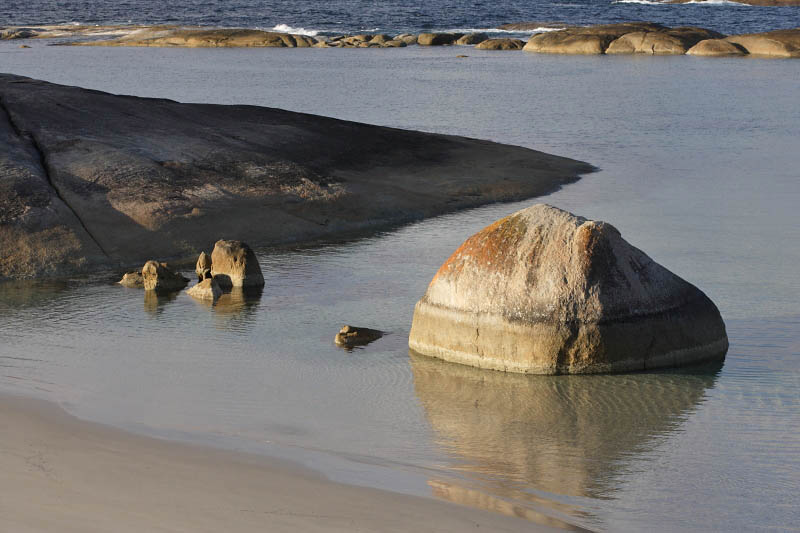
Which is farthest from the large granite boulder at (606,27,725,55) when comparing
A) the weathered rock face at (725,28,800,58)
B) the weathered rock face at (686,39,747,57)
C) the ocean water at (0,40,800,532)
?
the ocean water at (0,40,800,532)

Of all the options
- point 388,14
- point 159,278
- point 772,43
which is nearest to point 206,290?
point 159,278

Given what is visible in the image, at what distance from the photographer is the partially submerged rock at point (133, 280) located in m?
15.7

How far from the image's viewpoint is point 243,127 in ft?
73.3

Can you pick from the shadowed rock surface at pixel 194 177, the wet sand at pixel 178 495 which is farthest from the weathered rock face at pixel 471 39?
the wet sand at pixel 178 495

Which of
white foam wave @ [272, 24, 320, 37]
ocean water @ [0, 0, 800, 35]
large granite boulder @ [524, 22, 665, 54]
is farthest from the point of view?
ocean water @ [0, 0, 800, 35]

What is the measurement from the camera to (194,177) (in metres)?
19.1

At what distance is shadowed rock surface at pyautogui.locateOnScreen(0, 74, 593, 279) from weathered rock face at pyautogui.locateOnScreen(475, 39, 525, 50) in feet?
136

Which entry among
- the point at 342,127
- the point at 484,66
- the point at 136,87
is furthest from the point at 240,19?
the point at 342,127

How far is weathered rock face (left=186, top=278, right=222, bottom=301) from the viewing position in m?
15.1

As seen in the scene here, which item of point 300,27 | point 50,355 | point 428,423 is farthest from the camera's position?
point 300,27

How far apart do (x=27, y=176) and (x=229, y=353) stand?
22.2 feet

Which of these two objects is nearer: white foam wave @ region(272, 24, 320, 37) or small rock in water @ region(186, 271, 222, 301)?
small rock in water @ region(186, 271, 222, 301)

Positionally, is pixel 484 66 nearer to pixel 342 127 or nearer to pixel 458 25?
pixel 342 127

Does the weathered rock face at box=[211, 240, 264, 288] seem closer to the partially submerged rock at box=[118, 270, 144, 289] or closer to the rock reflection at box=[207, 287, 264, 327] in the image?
the rock reflection at box=[207, 287, 264, 327]
